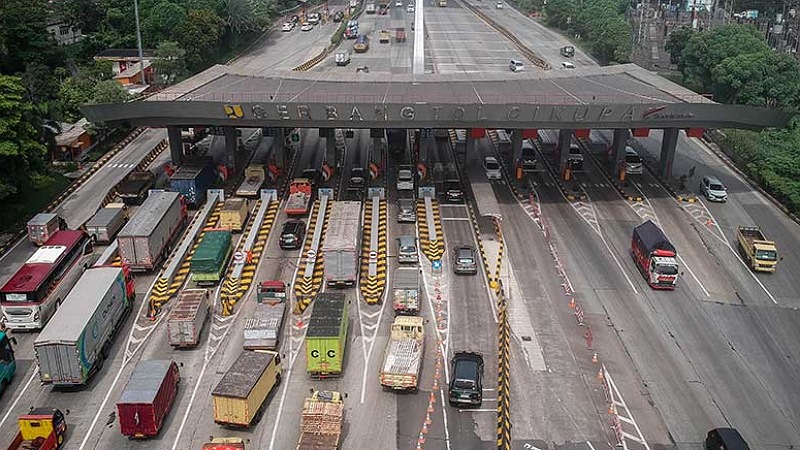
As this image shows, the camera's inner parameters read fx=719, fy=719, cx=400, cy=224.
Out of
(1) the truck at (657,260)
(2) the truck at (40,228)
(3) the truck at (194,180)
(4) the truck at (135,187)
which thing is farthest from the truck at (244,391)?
(4) the truck at (135,187)

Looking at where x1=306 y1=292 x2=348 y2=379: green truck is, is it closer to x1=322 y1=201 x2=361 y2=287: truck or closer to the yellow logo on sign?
x1=322 y1=201 x2=361 y2=287: truck

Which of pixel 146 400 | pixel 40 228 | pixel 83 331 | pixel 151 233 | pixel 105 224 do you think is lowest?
pixel 40 228

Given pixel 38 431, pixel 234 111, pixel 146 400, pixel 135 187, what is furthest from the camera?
pixel 135 187

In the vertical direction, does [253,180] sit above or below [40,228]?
above

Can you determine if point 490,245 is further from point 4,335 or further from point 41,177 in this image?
point 41,177

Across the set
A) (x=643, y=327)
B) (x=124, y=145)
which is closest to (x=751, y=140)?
(x=643, y=327)

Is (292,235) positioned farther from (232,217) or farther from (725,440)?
(725,440)

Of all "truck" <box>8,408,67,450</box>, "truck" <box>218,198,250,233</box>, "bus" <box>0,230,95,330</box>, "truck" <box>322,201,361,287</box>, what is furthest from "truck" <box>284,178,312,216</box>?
"truck" <box>8,408,67,450</box>

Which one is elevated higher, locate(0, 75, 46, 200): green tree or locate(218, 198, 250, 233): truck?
locate(0, 75, 46, 200): green tree

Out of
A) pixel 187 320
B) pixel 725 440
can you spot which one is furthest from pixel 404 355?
pixel 725 440
